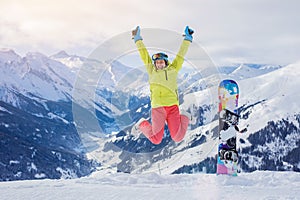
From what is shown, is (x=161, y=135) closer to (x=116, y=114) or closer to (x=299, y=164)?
(x=116, y=114)

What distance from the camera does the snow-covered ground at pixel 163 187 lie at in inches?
392

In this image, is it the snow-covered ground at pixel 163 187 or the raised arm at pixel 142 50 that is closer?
the snow-covered ground at pixel 163 187

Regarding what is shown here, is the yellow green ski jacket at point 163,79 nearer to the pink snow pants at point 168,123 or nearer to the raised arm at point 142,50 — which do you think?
the raised arm at point 142,50

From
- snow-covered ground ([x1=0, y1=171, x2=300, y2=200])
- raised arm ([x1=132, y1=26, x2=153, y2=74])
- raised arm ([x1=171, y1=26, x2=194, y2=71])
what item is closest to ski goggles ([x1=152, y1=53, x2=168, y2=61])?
raised arm ([x1=132, y1=26, x2=153, y2=74])

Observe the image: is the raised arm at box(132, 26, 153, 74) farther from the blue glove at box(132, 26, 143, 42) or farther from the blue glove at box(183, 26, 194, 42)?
the blue glove at box(183, 26, 194, 42)

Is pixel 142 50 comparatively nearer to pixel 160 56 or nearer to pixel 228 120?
pixel 160 56

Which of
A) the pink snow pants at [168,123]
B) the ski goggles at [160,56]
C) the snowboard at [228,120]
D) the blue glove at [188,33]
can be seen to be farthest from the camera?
the snowboard at [228,120]

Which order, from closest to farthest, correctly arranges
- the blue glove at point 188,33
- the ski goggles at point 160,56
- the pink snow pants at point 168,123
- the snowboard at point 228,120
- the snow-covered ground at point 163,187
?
the snow-covered ground at point 163,187 → the pink snow pants at point 168,123 → the ski goggles at point 160,56 → the blue glove at point 188,33 → the snowboard at point 228,120

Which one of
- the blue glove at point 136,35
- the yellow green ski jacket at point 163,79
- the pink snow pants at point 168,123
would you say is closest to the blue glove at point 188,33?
the yellow green ski jacket at point 163,79

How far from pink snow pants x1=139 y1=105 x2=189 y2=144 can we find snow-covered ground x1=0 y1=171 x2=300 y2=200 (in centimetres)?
151

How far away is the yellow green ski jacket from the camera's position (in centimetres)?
1254

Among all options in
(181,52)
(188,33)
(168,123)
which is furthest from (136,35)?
(168,123)

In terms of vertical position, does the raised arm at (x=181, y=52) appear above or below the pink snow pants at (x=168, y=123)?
above

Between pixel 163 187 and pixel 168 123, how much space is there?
2215mm
